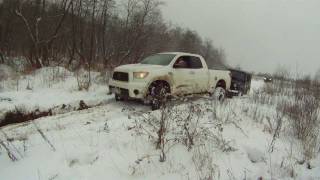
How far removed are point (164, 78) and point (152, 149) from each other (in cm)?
370

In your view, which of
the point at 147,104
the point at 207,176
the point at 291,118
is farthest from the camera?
the point at 147,104

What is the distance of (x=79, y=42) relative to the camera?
72.7 ft

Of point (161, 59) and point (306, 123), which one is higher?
point (161, 59)

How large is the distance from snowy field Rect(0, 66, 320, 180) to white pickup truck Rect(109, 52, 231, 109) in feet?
2.90

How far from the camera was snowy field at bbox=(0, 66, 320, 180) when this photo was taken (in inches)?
205

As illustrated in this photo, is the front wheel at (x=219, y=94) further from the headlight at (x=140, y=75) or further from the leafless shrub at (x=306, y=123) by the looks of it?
the headlight at (x=140, y=75)

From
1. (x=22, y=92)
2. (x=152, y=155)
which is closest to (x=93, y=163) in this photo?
(x=152, y=155)

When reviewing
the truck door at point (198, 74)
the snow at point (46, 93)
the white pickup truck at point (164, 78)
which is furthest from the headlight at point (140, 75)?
the truck door at point (198, 74)

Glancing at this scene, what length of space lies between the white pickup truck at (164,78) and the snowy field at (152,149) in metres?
0.88

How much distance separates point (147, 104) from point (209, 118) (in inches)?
105

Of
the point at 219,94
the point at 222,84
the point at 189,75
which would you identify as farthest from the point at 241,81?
the point at 189,75

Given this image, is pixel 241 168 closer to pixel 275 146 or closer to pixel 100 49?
pixel 275 146

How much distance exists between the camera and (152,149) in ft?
19.4

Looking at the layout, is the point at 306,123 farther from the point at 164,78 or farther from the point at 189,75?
the point at 164,78
